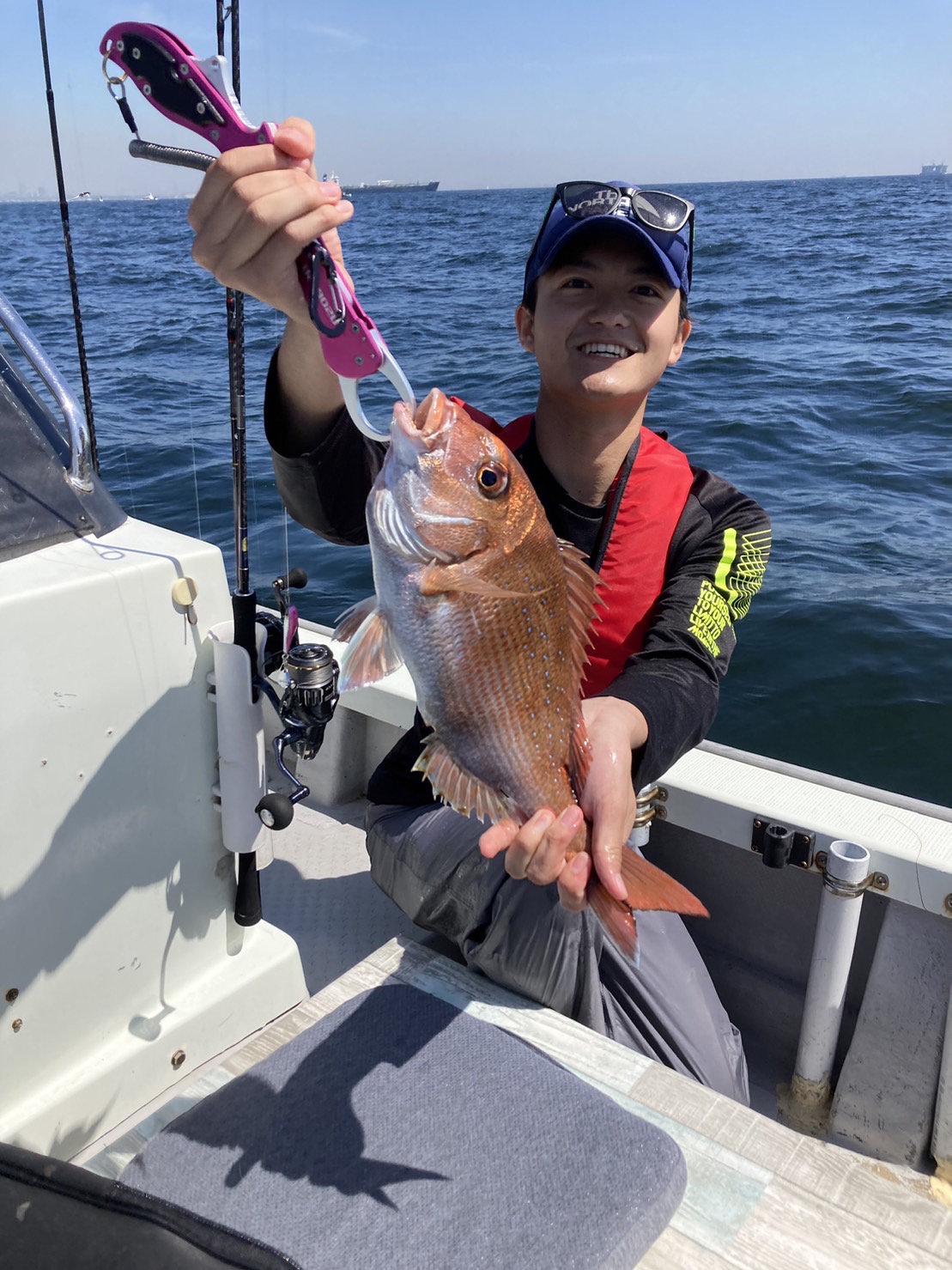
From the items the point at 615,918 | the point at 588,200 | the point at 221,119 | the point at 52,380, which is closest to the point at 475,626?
the point at 615,918

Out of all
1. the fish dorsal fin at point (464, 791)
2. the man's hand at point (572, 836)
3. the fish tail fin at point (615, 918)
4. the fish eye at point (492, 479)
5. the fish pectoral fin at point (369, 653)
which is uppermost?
the fish eye at point (492, 479)

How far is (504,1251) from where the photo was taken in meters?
1.64

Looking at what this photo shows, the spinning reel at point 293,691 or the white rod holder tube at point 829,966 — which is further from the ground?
the spinning reel at point 293,691

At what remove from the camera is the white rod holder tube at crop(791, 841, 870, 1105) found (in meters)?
2.26

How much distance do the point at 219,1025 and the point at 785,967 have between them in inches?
63.4

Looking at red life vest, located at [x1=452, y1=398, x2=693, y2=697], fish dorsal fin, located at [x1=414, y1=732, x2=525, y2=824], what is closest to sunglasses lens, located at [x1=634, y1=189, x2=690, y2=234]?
red life vest, located at [x1=452, y1=398, x2=693, y2=697]

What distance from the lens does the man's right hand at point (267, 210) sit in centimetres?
140

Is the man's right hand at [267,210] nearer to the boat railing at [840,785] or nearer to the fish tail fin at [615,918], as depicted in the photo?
the fish tail fin at [615,918]

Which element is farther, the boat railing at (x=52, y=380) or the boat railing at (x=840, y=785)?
the boat railing at (x=840, y=785)

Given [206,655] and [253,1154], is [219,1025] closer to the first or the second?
[253,1154]

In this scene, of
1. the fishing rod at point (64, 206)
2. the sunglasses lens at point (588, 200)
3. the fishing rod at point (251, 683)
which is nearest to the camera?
the fishing rod at point (251, 683)

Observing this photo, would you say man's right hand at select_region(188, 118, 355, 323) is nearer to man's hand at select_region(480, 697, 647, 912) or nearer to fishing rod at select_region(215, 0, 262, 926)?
fishing rod at select_region(215, 0, 262, 926)

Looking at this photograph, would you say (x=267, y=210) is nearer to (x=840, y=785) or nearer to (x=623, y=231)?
(x=623, y=231)

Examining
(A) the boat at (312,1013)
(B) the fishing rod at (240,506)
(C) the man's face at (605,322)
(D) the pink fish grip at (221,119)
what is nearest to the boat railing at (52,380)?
(A) the boat at (312,1013)
